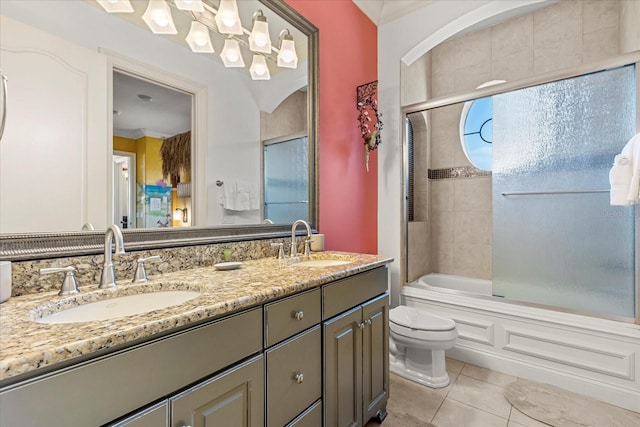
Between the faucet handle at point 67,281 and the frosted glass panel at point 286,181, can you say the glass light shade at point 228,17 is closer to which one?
the frosted glass panel at point 286,181

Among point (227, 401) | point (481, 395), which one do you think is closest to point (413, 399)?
point (481, 395)

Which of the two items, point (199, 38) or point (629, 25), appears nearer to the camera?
point (199, 38)

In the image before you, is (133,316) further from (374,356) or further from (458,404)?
(458,404)

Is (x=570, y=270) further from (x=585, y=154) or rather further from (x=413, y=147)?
(x=413, y=147)

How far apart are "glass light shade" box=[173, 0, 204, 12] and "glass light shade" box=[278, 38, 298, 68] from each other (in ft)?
1.77

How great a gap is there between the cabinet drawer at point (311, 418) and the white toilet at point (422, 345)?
99 centimetres

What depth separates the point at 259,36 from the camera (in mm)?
1702

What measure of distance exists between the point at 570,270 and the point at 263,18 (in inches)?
104

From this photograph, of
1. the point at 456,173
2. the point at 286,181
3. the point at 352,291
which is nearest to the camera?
the point at 352,291

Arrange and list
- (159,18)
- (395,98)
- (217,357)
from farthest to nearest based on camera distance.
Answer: (395,98)
(159,18)
(217,357)

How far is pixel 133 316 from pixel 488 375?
2.34m

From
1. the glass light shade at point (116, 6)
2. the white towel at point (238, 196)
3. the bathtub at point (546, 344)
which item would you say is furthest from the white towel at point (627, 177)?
the glass light shade at point (116, 6)

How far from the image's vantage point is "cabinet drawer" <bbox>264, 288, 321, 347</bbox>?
0.98 meters

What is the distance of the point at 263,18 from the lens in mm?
1710
